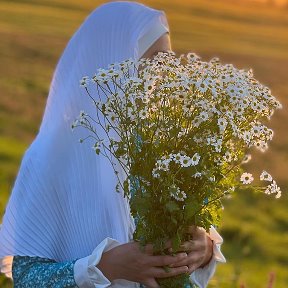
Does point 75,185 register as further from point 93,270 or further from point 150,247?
point 150,247

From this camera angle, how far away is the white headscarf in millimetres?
3127

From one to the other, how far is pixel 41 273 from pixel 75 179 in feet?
1.19

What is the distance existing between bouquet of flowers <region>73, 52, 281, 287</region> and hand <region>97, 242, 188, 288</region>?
7 centimetres

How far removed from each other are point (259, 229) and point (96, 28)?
10123mm

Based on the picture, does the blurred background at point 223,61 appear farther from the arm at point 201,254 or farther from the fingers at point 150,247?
the fingers at point 150,247

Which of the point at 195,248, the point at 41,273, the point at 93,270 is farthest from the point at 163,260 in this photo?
the point at 41,273

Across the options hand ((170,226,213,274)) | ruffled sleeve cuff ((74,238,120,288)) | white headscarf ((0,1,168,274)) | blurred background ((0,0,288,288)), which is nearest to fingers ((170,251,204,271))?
hand ((170,226,213,274))

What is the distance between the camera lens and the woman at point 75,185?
3113mm

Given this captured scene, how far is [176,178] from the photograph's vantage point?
8.42 feet

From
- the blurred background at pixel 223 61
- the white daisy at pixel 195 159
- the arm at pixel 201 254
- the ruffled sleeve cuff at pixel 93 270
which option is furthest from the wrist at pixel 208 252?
the blurred background at pixel 223 61

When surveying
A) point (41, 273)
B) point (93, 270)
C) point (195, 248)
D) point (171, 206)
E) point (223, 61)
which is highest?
point (171, 206)

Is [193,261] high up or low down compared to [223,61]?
up

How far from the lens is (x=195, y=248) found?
283 centimetres

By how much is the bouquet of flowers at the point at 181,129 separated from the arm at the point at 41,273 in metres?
0.42
